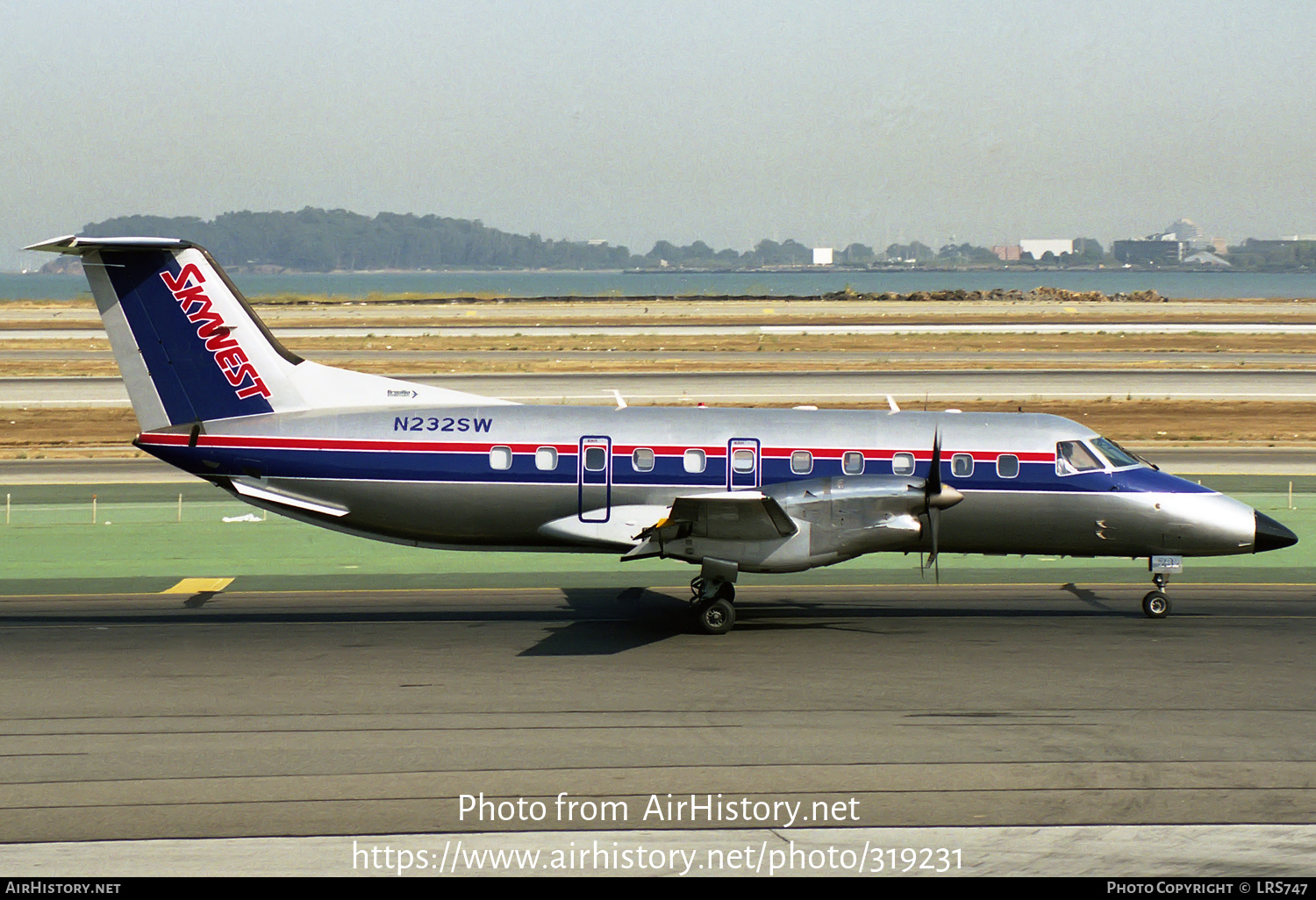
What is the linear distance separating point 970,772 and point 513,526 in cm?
944

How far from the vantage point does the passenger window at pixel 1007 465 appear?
2023 cm

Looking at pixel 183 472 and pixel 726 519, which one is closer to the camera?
pixel 726 519

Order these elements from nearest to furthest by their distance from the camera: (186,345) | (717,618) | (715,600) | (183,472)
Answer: (717,618) < (715,600) < (186,345) < (183,472)

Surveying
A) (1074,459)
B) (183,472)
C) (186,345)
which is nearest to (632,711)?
(1074,459)

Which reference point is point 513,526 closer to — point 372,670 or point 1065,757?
point 372,670

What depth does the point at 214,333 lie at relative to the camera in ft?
66.2

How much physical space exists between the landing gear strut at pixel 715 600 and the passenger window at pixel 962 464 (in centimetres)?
416

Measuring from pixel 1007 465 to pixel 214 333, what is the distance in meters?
13.2

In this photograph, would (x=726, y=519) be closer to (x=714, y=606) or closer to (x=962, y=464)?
(x=714, y=606)

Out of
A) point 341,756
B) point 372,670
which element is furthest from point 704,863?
point 372,670

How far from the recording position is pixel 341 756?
1327 cm

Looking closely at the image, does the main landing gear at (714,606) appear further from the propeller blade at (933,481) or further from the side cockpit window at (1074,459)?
the side cockpit window at (1074,459)

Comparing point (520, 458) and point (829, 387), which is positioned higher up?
point (520, 458)

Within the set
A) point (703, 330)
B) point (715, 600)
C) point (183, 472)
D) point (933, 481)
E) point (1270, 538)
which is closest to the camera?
point (933, 481)
